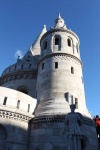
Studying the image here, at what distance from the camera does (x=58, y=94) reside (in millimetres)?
14508

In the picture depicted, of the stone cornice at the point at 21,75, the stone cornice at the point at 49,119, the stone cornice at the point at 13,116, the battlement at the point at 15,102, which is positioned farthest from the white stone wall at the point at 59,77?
the stone cornice at the point at 21,75

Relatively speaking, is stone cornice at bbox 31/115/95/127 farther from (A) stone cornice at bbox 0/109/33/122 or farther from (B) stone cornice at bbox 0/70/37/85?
(B) stone cornice at bbox 0/70/37/85

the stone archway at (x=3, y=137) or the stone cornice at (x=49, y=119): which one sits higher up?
the stone cornice at (x=49, y=119)

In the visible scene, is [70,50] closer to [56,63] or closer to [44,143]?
[56,63]

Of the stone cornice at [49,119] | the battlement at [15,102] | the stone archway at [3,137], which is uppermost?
the battlement at [15,102]

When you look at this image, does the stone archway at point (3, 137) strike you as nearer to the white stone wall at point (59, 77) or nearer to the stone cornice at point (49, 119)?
the stone cornice at point (49, 119)

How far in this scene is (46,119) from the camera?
12.7 m

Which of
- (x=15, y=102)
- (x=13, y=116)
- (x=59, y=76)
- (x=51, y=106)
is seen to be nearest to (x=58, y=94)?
(x=51, y=106)

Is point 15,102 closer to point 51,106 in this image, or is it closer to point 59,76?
point 51,106

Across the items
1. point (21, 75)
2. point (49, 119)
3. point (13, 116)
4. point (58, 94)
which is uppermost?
point (21, 75)

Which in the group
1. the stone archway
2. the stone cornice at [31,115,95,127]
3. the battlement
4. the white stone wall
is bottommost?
the stone archway

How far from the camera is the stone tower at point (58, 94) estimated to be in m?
12.1

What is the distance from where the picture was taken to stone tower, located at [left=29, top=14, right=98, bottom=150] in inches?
477

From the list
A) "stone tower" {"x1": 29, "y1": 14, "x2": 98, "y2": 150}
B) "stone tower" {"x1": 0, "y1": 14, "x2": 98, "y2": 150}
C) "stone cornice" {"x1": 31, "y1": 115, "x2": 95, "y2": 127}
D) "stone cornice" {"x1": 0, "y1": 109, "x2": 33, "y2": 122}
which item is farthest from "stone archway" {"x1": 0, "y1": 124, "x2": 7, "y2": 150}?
"stone cornice" {"x1": 31, "y1": 115, "x2": 95, "y2": 127}
